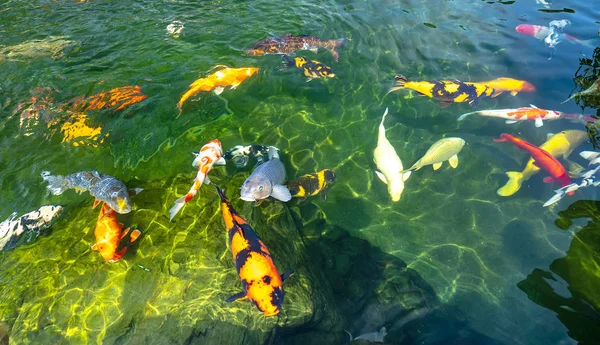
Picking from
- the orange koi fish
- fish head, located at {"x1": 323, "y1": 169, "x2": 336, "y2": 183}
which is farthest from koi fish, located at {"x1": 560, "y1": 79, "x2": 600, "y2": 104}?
the orange koi fish

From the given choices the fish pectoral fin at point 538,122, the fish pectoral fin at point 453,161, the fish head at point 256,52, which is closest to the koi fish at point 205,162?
the fish head at point 256,52

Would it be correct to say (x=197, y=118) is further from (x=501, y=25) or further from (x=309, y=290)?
(x=501, y=25)

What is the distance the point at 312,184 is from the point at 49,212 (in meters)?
5.02

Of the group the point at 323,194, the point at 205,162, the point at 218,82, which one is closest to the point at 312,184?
the point at 323,194

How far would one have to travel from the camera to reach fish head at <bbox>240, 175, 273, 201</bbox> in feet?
18.6

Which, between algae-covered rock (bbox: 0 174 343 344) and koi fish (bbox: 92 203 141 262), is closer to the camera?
algae-covered rock (bbox: 0 174 343 344)

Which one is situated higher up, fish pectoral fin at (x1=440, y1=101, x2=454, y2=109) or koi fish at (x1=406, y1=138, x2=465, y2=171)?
fish pectoral fin at (x1=440, y1=101, x2=454, y2=109)

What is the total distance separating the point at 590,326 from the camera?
484 cm

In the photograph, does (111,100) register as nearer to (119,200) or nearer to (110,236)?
(119,200)

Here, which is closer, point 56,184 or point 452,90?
point 56,184

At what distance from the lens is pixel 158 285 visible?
201 inches

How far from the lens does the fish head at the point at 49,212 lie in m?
6.28

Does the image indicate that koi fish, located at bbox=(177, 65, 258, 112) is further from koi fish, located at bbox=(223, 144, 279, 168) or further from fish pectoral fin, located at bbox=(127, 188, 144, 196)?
fish pectoral fin, located at bbox=(127, 188, 144, 196)

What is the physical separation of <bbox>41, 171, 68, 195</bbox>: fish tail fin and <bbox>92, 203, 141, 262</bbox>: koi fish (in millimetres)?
1642
